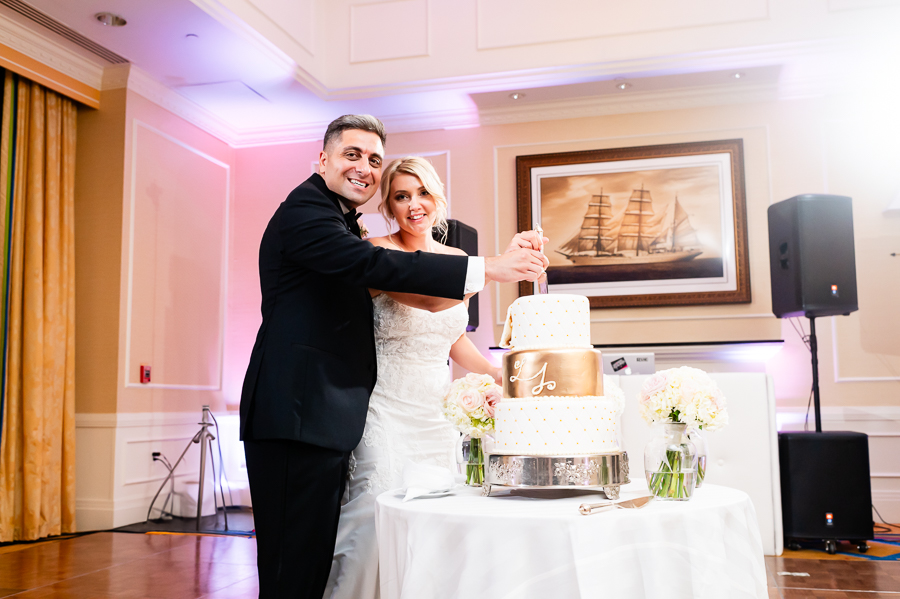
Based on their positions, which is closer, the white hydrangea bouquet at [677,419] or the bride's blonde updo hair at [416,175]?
the white hydrangea bouquet at [677,419]

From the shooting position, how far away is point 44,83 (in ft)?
17.0

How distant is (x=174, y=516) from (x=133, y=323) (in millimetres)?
1567

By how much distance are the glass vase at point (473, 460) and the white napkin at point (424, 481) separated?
83 mm

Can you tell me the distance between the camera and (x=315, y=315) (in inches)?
79.9

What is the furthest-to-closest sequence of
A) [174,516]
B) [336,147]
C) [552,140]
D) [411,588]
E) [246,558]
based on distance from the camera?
[552,140], [174,516], [246,558], [336,147], [411,588]

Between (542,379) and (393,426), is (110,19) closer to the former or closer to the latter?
(393,426)

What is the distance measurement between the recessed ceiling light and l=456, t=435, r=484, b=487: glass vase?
4298mm

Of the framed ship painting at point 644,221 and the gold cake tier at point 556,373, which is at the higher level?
the framed ship painting at point 644,221

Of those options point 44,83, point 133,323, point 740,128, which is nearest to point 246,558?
point 133,323

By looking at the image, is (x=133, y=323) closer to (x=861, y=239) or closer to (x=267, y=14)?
(x=267, y=14)

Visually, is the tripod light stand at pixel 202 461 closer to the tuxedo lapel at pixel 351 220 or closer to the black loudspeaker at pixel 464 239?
the black loudspeaker at pixel 464 239

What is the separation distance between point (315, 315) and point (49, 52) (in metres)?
4.42

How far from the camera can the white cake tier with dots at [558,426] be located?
170 centimetres

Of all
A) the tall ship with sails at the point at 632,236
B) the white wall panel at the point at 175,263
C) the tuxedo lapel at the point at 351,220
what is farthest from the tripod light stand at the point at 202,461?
the tuxedo lapel at the point at 351,220
